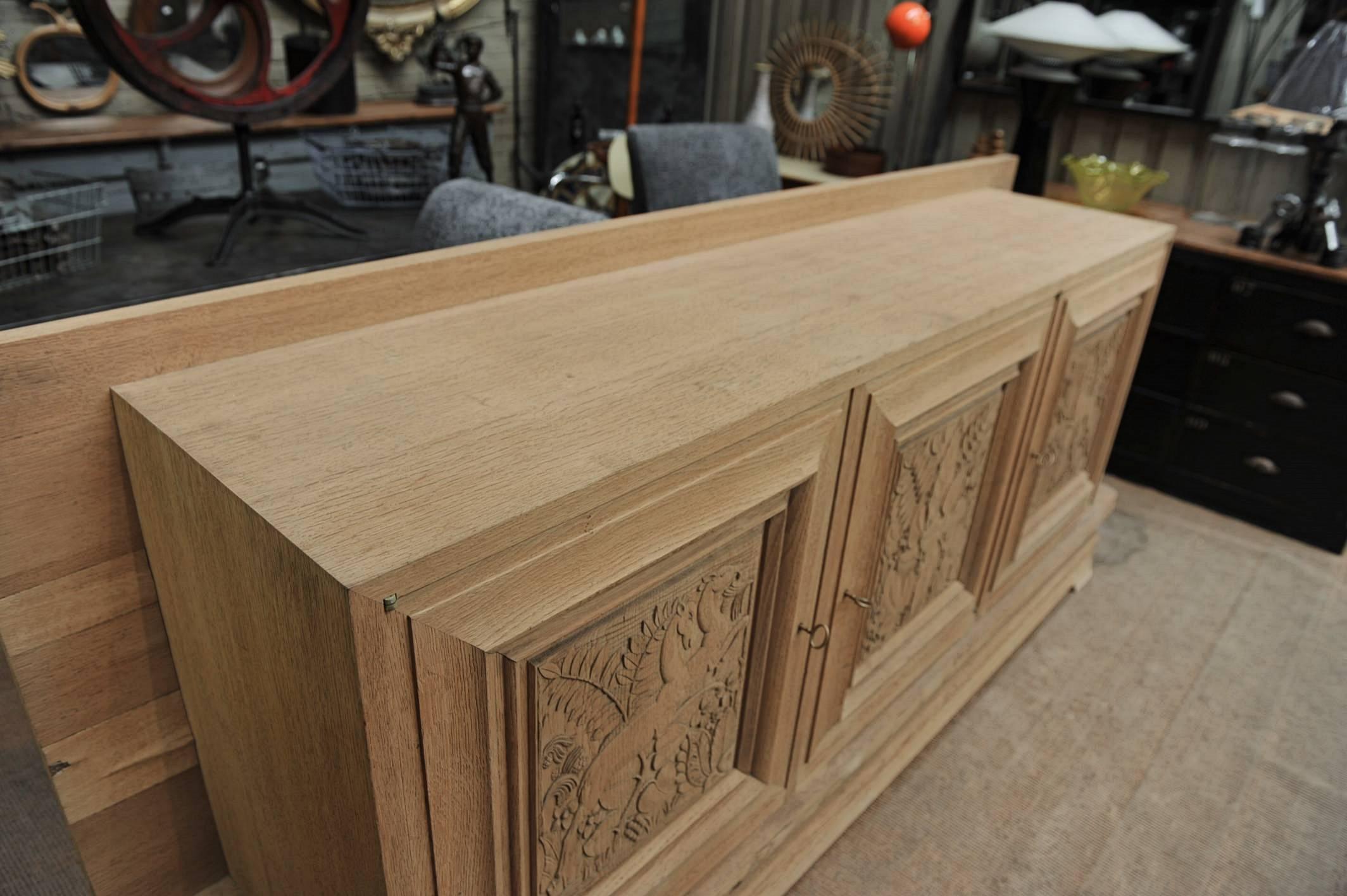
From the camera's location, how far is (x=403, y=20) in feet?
→ 9.21

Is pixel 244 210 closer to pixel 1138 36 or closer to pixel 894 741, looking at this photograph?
pixel 894 741

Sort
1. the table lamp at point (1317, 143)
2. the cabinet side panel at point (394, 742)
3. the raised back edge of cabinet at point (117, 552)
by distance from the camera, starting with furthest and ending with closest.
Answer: the table lamp at point (1317, 143), the raised back edge of cabinet at point (117, 552), the cabinet side panel at point (394, 742)

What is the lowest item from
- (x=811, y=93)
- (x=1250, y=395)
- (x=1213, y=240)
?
(x=1250, y=395)

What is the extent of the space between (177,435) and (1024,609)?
1584 millimetres

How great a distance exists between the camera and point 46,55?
2135 millimetres

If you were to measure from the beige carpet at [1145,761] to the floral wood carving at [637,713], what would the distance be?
48 cm

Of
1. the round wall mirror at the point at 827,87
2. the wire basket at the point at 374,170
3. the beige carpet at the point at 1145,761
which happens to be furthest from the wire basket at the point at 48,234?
the round wall mirror at the point at 827,87

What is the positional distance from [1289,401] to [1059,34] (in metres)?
1.08

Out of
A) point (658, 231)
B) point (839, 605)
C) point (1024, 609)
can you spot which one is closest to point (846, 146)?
point (1024, 609)

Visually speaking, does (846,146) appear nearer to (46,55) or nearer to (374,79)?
(374,79)

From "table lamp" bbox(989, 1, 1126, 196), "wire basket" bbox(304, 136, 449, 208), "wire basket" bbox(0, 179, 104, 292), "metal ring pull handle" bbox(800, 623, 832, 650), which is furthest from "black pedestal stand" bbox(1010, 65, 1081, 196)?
"wire basket" bbox(0, 179, 104, 292)

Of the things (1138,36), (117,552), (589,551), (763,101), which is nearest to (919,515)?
(589,551)

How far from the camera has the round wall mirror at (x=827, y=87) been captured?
130 inches

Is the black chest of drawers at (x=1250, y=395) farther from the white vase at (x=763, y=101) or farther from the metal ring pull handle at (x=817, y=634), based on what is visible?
the metal ring pull handle at (x=817, y=634)
